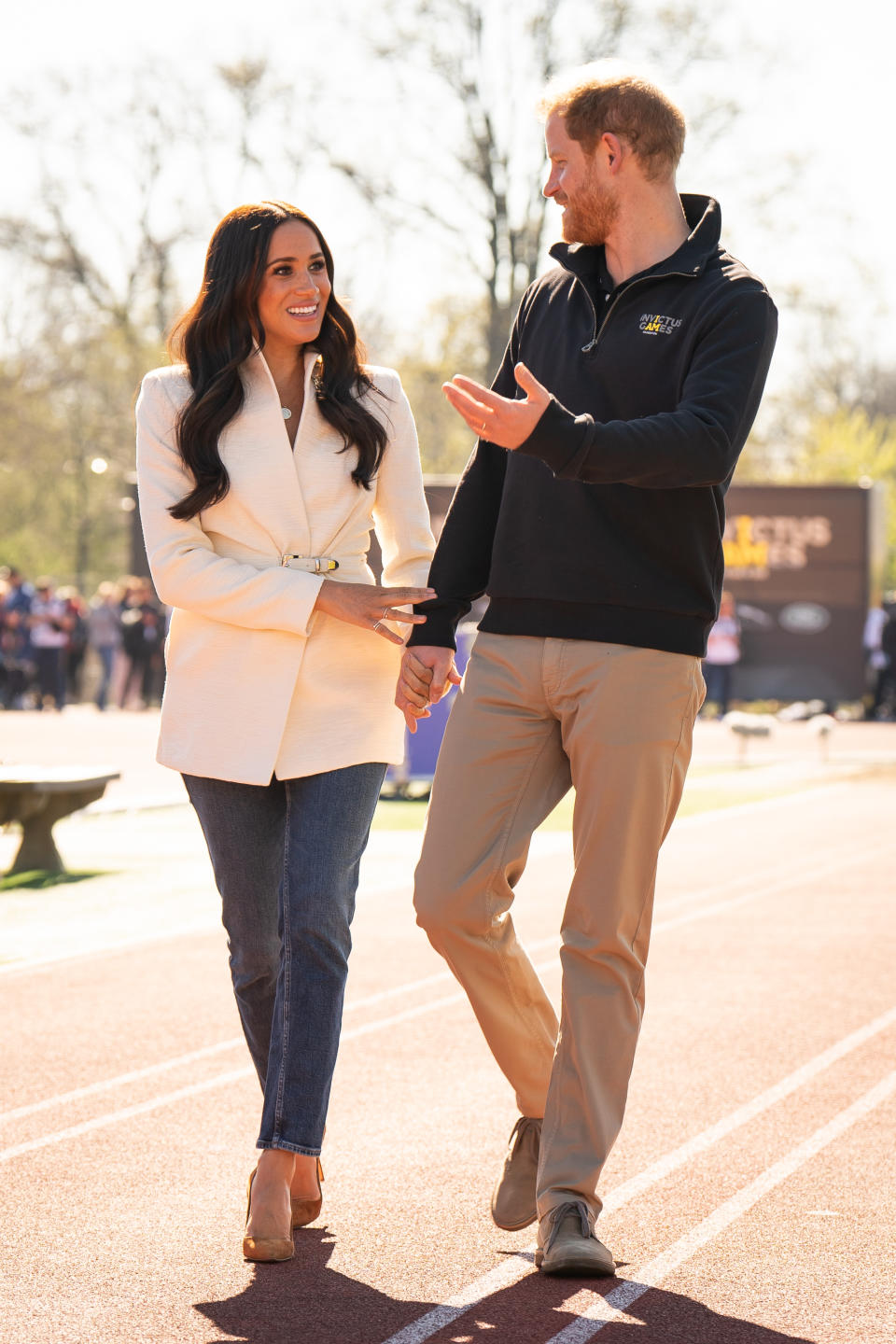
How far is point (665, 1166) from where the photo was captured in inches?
183

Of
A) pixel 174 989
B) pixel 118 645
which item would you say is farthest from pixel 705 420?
pixel 118 645

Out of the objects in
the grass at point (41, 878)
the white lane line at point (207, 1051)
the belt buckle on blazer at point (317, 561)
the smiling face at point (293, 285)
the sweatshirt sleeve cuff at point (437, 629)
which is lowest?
the grass at point (41, 878)

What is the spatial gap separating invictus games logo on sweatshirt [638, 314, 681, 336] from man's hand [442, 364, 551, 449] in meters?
0.41

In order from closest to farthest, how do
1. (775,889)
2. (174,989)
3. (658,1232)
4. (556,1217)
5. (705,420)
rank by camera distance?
(705,420) < (556,1217) < (658,1232) < (174,989) < (775,889)

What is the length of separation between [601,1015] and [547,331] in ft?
4.41

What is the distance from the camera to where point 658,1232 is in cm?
409

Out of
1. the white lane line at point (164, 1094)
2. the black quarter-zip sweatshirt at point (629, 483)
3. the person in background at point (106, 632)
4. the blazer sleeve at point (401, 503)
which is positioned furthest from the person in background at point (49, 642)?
the black quarter-zip sweatshirt at point (629, 483)

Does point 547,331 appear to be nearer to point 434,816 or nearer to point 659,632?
point 659,632

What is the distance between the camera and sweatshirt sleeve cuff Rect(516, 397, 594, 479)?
335 centimetres

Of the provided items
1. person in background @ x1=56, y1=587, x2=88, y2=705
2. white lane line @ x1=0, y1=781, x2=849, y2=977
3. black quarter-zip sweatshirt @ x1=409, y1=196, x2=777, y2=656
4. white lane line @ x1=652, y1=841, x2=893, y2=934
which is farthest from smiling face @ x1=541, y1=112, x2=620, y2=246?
person in background @ x1=56, y1=587, x2=88, y2=705

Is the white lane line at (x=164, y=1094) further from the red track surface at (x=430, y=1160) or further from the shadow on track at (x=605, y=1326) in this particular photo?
the shadow on track at (x=605, y=1326)

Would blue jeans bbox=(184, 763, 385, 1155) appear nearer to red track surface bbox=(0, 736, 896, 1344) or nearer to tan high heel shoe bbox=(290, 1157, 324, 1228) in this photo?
tan high heel shoe bbox=(290, 1157, 324, 1228)

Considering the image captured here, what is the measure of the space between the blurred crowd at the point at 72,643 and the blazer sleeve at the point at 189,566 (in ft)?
75.1

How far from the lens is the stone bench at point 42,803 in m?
9.84
